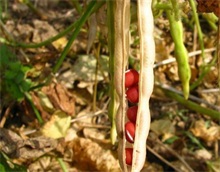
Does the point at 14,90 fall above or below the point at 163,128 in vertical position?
above

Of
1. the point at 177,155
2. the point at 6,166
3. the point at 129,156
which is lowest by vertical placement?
the point at 177,155

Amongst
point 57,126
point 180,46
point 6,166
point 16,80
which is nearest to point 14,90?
point 16,80

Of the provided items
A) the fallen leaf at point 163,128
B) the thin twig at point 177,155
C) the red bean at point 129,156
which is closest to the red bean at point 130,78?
the red bean at point 129,156

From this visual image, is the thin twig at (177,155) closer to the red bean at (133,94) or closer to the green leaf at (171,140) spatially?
the green leaf at (171,140)

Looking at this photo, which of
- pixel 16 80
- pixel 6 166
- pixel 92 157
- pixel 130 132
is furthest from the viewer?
pixel 92 157

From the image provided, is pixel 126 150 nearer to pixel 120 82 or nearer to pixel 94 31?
pixel 120 82

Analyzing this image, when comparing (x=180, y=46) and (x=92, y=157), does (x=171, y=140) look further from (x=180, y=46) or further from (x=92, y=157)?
(x=180, y=46)

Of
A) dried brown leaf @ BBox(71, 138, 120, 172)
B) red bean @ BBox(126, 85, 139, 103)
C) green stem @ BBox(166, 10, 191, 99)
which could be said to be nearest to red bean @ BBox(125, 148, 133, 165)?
red bean @ BBox(126, 85, 139, 103)

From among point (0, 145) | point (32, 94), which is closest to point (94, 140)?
point (32, 94)

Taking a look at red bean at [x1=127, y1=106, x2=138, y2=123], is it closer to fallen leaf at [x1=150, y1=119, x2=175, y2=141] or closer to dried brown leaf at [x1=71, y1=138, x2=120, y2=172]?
dried brown leaf at [x1=71, y1=138, x2=120, y2=172]
